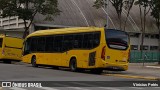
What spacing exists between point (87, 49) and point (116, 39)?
1.97m

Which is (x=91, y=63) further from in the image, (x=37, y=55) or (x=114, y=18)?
(x=114, y=18)

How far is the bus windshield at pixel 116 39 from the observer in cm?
2570

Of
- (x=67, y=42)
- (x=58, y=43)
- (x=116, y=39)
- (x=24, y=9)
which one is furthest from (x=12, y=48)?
(x=116, y=39)

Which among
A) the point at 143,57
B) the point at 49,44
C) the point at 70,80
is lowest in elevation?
the point at 70,80

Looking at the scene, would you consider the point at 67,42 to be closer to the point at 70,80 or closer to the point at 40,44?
the point at 40,44

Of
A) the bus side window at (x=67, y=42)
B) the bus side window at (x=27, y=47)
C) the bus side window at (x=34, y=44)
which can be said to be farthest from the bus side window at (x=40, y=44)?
the bus side window at (x=67, y=42)

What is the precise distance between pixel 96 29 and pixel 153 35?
48.3 m

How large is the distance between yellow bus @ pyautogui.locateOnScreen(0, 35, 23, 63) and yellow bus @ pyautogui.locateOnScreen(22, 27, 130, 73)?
9.11 m

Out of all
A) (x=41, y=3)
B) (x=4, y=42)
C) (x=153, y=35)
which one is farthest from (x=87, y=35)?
(x=153, y=35)

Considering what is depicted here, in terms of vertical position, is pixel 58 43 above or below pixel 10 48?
above

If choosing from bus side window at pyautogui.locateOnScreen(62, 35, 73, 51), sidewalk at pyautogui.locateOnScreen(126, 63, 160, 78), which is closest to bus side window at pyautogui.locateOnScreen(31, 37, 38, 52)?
bus side window at pyautogui.locateOnScreen(62, 35, 73, 51)

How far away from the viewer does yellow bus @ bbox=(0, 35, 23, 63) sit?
130 feet

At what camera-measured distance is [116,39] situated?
26.0m

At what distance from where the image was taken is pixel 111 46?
25.8m
